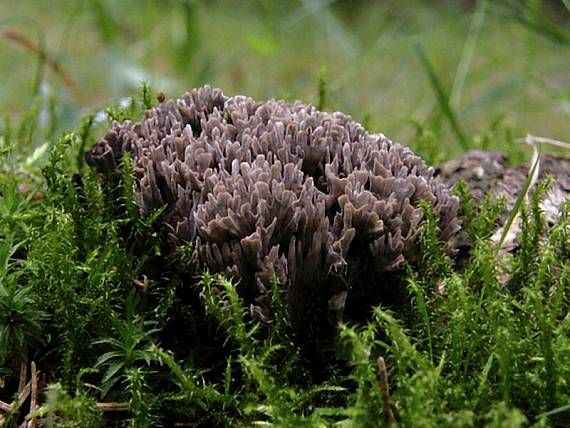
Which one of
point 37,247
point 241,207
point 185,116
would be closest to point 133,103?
point 185,116

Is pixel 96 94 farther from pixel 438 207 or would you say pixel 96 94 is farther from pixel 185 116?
pixel 438 207

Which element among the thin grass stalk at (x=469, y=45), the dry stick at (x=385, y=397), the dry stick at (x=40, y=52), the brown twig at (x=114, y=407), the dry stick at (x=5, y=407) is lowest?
the dry stick at (x=385, y=397)

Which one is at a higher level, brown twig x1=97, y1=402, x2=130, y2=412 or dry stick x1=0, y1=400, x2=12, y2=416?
dry stick x1=0, y1=400, x2=12, y2=416

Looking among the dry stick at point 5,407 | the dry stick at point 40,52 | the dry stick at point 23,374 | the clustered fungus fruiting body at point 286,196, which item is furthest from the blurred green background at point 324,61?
the dry stick at point 5,407

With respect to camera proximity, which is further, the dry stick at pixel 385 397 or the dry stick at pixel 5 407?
the dry stick at pixel 5 407

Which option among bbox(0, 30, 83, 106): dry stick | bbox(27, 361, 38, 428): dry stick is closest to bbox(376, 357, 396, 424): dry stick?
bbox(27, 361, 38, 428): dry stick

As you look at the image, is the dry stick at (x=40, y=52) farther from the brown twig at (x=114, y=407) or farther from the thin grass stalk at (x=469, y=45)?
the brown twig at (x=114, y=407)

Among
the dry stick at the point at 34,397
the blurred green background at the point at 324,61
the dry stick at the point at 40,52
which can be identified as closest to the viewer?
the dry stick at the point at 34,397

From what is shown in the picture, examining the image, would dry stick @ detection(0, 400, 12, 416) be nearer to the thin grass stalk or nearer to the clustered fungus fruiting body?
the clustered fungus fruiting body

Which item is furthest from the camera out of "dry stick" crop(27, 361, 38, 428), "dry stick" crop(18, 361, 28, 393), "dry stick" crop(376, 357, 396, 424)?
"dry stick" crop(18, 361, 28, 393)
